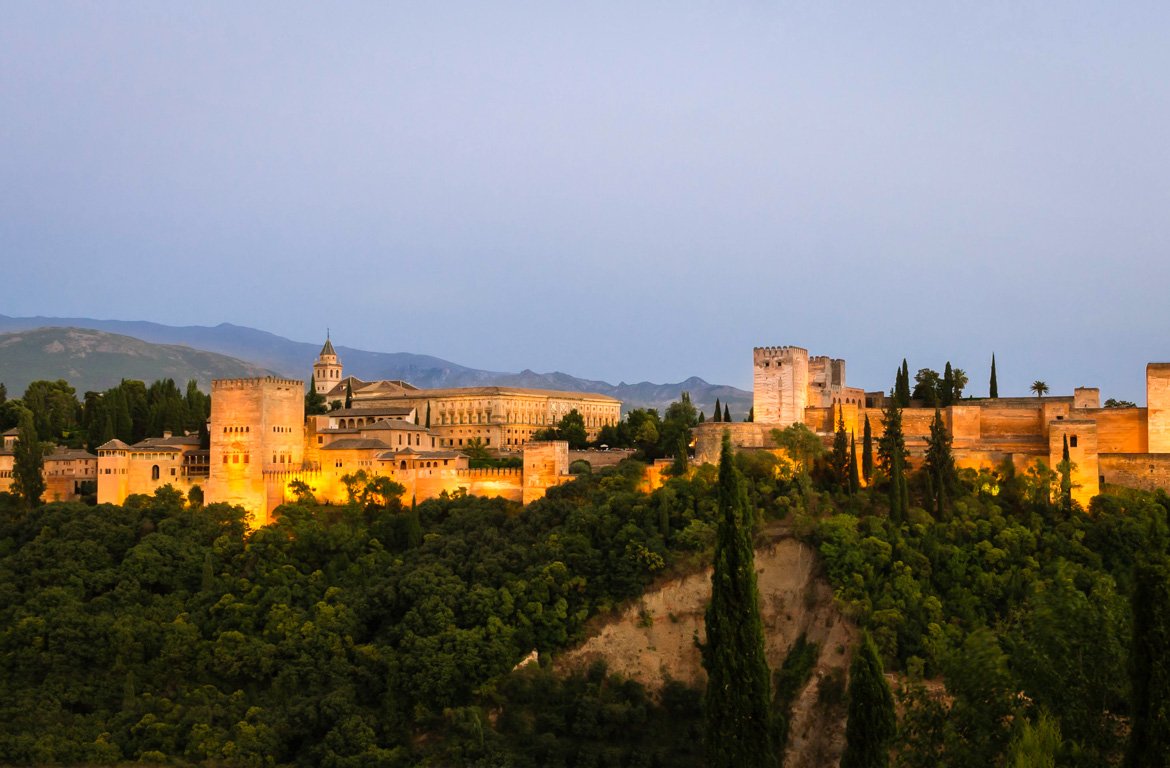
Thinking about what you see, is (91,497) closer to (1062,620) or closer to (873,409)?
(873,409)

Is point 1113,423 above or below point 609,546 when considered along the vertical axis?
above

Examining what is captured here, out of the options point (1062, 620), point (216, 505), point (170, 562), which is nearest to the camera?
point (1062, 620)

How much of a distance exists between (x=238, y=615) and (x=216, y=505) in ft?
20.9

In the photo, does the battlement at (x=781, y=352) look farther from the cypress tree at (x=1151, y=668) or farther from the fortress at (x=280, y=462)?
the cypress tree at (x=1151, y=668)

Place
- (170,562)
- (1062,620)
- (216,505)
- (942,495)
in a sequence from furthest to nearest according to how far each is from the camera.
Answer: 1. (216,505)
2. (170,562)
3. (942,495)
4. (1062,620)

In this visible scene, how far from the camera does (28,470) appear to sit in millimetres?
43812

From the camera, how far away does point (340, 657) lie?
116 feet

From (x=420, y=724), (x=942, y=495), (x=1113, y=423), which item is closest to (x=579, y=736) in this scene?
(x=420, y=724)

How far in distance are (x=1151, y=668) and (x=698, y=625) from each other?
22.0 metres

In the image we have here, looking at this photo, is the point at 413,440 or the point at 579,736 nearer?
the point at 579,736

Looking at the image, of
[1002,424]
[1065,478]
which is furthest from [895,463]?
[1002,424]

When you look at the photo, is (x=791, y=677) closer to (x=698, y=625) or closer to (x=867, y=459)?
(x=698, y=625)

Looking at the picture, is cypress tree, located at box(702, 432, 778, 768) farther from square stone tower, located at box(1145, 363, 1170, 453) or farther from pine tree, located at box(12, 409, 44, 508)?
pine tree, located at box(12, 409, 44, 508)

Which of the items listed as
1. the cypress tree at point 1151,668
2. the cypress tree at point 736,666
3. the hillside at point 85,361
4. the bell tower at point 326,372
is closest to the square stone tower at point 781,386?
the cypress tree at point 736,666
